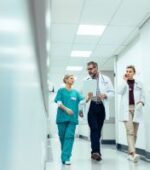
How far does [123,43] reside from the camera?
19.3 feet

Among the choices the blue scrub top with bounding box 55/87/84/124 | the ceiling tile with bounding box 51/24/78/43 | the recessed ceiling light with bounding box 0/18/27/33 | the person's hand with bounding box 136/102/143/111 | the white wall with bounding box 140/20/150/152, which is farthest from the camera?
the ceiling tile with bounding box 51/24/78/43

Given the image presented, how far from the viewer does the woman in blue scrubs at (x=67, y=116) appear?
3389mm

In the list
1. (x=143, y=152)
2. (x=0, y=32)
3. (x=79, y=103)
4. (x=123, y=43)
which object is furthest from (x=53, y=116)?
(x=0, y=32)

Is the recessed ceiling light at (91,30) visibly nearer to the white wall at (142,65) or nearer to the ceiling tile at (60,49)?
the white wall at (142,65)

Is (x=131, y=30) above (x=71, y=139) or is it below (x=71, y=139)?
above

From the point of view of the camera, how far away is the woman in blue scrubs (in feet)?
11.1

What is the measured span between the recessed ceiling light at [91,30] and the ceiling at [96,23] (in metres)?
0.09

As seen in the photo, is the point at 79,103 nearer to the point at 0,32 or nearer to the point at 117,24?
the point at 117,24

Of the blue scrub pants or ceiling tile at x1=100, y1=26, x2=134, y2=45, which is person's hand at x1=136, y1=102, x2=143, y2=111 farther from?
ceiling tile at x1=100, y1=26, x2=134, y2=45

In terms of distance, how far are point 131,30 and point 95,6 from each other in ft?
4.08

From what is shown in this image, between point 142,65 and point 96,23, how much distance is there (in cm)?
102

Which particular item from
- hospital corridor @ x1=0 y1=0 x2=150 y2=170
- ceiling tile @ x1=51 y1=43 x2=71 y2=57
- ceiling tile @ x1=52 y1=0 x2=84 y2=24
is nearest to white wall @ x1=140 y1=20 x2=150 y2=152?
hospital corridor @ x1=0 y1=0 x2=150 y2=170

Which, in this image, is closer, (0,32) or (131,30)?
(0,32)

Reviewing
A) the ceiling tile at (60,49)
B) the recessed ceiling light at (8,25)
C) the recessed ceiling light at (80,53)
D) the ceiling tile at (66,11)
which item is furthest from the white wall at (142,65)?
the recessed ceiling light at (8,25)
